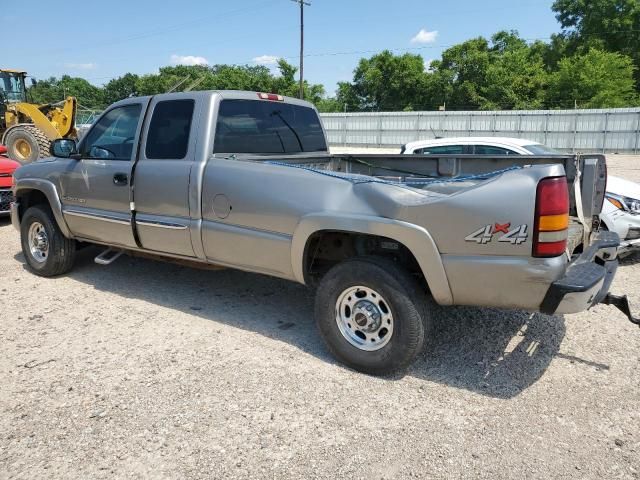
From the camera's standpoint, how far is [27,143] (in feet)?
47.1

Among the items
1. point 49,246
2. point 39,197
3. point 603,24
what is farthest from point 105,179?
point 603,24

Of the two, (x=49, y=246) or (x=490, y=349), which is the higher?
(x=49, y=246)

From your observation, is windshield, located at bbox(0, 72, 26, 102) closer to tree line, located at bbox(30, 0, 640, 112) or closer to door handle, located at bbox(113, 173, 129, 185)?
door handle, located at bbox(113, 173, 129, 185)

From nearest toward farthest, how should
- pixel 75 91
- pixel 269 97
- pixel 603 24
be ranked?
pixel 269 97, pixel 603 24, pixel 75 91

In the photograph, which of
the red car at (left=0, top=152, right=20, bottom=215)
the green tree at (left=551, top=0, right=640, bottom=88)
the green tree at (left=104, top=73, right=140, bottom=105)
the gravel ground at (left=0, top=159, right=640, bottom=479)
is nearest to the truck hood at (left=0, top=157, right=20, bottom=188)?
the red car at (left=0, top=152, right=20, bottom=215)

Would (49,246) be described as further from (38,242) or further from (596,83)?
(596,83)

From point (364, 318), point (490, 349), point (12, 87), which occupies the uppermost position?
point (12, 87)

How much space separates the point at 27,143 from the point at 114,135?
1131 centimetres

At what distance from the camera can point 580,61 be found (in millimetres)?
41562

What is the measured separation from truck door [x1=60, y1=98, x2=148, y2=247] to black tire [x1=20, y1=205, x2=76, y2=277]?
36 centimetres

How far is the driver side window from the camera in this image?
4.79m

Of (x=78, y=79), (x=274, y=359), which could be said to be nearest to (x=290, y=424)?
(x=274, y=359)

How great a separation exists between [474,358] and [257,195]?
6.54 feet

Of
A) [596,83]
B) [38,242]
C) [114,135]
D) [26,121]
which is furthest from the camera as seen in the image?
[596,83]
